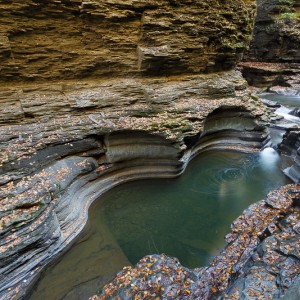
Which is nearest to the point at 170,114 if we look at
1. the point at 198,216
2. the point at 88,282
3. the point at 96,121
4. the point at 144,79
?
the point at 144,79

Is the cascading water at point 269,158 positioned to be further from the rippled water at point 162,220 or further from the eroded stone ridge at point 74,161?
the eroded stone ridge at point 74,161

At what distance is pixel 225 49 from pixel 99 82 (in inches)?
286

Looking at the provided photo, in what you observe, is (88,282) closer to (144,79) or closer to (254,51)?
(144,79)

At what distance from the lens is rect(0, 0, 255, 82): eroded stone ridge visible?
888 cm

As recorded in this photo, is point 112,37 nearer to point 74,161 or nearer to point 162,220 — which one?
point 74,161

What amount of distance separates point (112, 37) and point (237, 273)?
9.94 metres

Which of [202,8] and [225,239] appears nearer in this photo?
[225,239]

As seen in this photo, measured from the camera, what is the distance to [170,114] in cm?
1045

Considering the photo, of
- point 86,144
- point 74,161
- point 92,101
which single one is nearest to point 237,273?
point 74,161

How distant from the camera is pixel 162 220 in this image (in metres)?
8.36

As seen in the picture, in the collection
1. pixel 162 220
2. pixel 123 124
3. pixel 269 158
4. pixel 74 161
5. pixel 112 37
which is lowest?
pixel 162 220

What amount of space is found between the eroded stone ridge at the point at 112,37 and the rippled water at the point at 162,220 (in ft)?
17.9

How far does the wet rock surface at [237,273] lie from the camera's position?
4.44 m

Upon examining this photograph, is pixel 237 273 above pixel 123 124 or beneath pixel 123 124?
beneath
